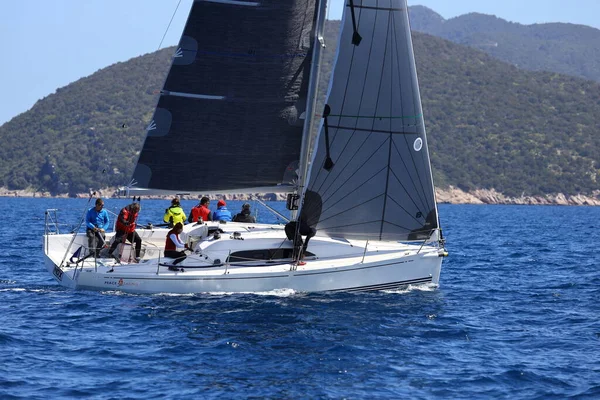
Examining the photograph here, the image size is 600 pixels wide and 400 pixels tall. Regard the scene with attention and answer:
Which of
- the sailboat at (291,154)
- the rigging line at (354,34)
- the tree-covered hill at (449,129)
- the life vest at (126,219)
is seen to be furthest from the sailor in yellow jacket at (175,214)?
the tree-covered hill at (449,129)

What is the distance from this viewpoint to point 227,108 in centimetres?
2059

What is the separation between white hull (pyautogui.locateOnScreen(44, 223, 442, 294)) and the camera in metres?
18.6

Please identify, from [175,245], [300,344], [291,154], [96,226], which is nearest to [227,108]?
[291,154]

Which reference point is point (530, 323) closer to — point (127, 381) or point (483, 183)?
point (127, 381)

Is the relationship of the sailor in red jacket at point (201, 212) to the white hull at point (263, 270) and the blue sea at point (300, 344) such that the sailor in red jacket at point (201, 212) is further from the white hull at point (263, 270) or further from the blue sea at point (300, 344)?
the blue sea at point (300, 344)

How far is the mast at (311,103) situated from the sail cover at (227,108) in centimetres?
28

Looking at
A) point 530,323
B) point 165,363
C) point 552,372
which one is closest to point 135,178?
point 165,363

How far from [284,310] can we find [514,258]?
1735cm

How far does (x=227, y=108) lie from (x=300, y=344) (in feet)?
24.6

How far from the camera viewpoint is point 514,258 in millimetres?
32625

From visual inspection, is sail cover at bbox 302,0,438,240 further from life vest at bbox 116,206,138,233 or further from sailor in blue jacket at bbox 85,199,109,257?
sailor in blue jacket at bbox 85,199,109,257

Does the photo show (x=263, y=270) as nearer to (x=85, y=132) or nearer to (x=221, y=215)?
(x=221, y=215)

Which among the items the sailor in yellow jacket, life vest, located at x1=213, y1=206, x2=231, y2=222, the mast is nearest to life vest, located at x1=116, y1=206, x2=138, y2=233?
the sailor in yellow jacket

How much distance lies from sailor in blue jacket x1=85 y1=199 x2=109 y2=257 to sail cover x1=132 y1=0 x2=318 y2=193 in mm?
1161
